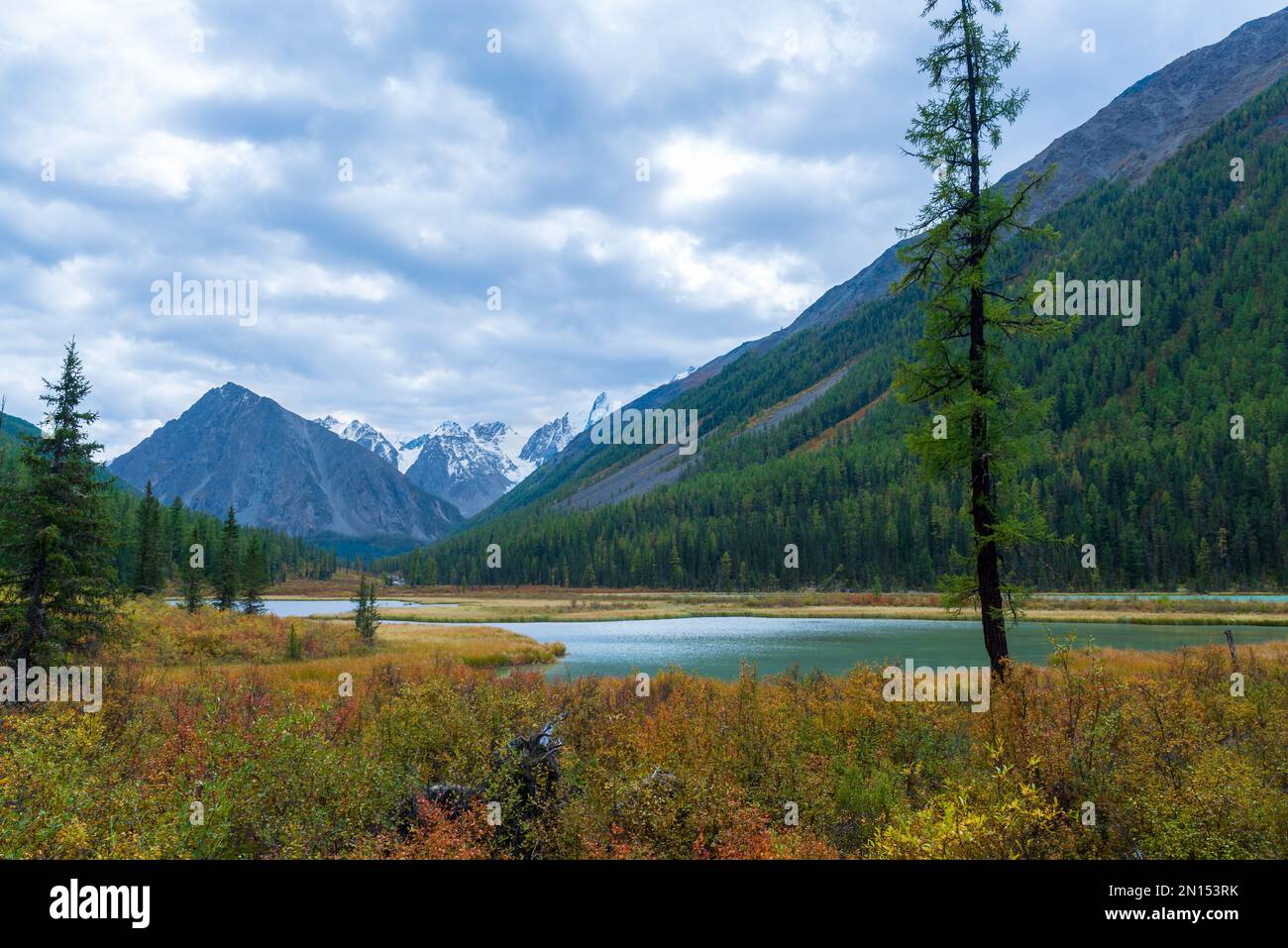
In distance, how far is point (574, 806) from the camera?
725 centimetres

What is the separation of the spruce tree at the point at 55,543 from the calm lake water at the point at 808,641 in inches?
584

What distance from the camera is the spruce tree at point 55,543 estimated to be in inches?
659

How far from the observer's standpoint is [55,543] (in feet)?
55.9

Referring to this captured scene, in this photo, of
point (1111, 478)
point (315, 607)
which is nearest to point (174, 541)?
point (315, 607)

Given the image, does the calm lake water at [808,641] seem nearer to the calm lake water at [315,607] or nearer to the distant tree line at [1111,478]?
the distant tree line at [1111,478]

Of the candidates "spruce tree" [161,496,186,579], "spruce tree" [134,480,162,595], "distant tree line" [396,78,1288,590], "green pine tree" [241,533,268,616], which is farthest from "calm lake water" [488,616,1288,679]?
"spruce tree" [161,496,186,579]

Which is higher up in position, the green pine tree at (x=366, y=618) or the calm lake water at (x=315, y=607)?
the green pine tree at (x=366, y=618)

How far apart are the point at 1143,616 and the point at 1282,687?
182 feet

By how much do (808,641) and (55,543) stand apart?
42971 millimetres

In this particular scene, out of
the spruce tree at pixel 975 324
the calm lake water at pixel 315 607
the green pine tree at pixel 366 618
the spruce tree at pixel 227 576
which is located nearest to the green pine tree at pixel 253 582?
the spruce tree at pixel 227 576

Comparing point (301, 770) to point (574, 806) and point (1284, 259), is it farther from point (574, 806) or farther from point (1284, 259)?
point (1284, 259)

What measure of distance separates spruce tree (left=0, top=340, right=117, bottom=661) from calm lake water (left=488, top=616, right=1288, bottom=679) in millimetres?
14826

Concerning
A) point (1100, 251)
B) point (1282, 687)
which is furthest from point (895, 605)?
point (1100, 251)
